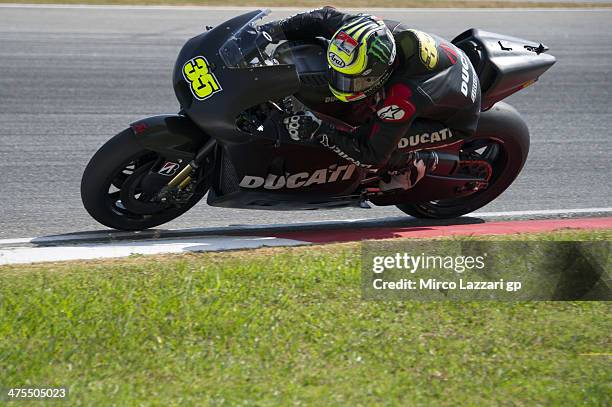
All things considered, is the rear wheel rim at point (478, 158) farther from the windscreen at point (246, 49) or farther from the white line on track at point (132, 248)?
the windscreen at point (246, 49)

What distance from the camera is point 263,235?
638 cm

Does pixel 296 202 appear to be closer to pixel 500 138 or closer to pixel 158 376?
pixel 500 138

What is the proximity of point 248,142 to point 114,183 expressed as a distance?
86 centimetres

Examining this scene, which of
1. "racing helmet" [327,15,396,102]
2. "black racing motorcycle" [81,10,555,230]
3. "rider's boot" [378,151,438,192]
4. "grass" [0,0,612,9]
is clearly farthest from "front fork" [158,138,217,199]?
"grass" [0,0,612,9]

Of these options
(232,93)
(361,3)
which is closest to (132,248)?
(232,93)

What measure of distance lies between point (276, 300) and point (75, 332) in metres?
1.03

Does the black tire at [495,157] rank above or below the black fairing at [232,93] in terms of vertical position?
below

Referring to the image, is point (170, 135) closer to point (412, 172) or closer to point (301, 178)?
point (301, 178)

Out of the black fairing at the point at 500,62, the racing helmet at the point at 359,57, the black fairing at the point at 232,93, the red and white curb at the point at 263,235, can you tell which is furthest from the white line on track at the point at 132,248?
the black fairing at the point at 500,62

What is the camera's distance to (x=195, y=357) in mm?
4332

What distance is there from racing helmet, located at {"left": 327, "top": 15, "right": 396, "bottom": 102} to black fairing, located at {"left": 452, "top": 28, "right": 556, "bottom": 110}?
0.99 meters

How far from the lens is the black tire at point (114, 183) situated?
5.68m

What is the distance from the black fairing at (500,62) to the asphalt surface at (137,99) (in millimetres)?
1200

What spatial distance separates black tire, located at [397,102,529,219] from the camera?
6633 millimetres
